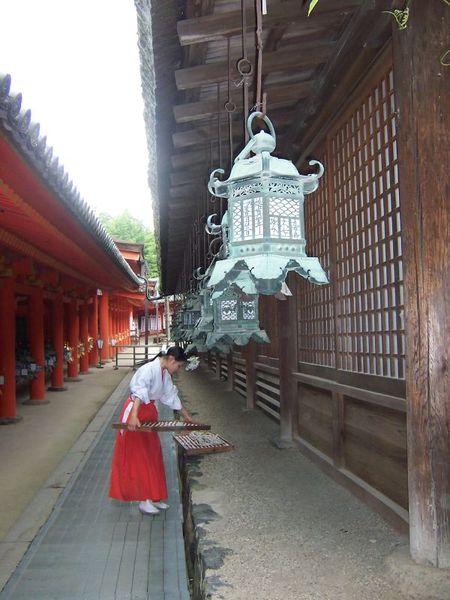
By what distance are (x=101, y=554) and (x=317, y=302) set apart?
3143 mm

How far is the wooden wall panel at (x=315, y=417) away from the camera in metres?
5.17

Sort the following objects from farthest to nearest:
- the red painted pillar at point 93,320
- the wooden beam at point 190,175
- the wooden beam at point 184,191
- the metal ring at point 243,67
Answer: the red painted pillar at point 93,320 < the wooden beam at point 184,191 < the wooden beam at point 190,175 < the metal ring at point 243,67

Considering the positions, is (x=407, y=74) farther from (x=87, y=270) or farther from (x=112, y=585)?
(x=87, y=270)

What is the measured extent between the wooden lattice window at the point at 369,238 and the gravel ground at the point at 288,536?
1.15 m

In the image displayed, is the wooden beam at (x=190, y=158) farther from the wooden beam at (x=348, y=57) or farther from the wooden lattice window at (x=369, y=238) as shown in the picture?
the wooden lattice window at (x=369, y=238)

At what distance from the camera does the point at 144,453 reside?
16.6 ft

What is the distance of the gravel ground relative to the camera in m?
2.95

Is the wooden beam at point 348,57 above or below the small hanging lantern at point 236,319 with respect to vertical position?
above

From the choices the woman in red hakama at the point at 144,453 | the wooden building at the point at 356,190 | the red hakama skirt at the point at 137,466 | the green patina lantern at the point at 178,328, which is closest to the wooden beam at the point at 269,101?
the wooden building at the point at 356,190

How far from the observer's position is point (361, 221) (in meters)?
4.34

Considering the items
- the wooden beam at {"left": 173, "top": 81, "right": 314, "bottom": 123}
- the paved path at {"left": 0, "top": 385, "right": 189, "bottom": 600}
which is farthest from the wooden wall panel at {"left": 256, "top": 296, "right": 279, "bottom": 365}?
the wooden beam at {"left": 173, "top": 81, "right": 314, "bottom": 123}

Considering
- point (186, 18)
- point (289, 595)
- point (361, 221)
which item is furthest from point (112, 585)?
point (186, 18)

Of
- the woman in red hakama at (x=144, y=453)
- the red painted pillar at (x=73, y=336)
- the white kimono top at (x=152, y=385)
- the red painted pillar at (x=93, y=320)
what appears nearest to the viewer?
the white kimono top at (x=152, y=385)

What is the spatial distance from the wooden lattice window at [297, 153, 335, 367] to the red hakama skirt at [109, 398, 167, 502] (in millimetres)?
1830
